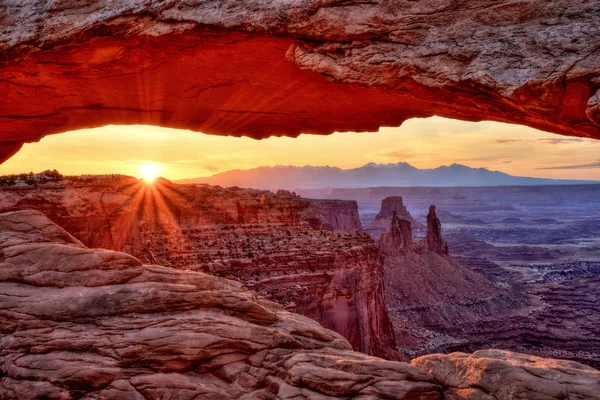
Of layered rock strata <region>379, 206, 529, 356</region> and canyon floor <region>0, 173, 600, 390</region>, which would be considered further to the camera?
layered rock strata <region>379, 206, 529, 356</region>

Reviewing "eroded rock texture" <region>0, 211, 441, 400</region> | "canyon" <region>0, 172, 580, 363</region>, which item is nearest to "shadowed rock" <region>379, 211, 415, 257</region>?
"canyon" <region>0, 172, 580, 363</region>

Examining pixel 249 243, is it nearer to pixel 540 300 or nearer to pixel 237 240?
pixel 237 240

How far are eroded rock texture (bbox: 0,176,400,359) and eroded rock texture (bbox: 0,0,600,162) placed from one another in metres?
7.80

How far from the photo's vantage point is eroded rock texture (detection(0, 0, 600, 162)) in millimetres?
7352

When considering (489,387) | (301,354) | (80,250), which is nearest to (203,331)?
(301,354)

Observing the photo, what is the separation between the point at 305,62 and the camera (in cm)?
916

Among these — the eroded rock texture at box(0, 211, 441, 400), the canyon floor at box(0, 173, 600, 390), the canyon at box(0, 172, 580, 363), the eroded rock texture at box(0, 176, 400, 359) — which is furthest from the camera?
the eroded rock texture at box(0, 176, 400, 359)

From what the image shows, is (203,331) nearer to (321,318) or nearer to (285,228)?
(321,318)

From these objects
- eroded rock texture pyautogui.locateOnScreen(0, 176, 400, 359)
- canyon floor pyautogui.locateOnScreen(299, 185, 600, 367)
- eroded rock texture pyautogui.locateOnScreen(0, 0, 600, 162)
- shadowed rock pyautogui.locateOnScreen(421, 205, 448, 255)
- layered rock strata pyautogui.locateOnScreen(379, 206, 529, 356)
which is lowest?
canyon floor pyautogui.locateOnScreen(299, 185, 600, 367)

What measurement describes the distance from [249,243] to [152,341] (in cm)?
1940

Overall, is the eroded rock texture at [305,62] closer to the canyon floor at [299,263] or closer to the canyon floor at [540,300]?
the canyon floor at [299,263]

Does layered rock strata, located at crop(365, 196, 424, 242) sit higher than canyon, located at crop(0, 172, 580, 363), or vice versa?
canyon, located at crop(0, 172, 580, 363)

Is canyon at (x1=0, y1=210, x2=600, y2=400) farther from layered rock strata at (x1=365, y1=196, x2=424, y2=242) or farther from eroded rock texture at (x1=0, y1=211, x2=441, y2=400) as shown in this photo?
layered rock strata at (x1=365, y1=196, x2=424, y2=242)

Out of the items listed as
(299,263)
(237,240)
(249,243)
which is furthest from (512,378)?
(237,240)
